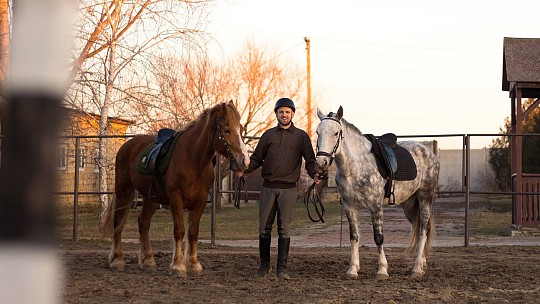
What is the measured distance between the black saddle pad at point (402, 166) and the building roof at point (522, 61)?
281 inches

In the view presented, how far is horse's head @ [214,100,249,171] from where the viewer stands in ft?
22.6

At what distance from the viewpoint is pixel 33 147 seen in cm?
61

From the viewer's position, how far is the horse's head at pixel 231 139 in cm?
689

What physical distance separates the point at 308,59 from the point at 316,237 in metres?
21.2

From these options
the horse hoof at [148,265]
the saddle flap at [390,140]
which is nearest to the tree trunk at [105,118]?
the horse hoof at [148,265]

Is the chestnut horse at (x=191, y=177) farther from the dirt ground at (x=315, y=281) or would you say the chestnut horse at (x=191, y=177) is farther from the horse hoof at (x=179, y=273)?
the dirt ground at (x=315, y=281)

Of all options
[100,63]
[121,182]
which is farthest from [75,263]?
[100,63]

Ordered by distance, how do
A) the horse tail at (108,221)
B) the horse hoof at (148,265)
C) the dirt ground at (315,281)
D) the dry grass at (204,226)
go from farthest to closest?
the dry grass at (204,226)
the horse tail at (108,221)
the horse hoof at (148,265)
the dirt ground at (315,281)

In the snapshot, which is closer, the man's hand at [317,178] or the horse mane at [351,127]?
the man's hand at [317,178]

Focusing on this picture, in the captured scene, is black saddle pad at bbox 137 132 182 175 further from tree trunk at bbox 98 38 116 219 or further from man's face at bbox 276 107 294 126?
tree trunk at bbox 98 38 116 219

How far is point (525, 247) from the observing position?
417 inches

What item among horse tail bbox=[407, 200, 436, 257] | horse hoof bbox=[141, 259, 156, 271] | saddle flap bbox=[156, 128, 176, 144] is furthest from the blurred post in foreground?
horse tail bbox=[407, 200, 436, 257]

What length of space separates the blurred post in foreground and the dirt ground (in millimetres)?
5122

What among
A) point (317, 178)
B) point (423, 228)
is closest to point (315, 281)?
point (317, 178)
